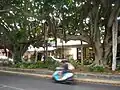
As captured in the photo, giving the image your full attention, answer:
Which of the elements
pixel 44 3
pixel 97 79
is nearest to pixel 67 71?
pixel 97 79

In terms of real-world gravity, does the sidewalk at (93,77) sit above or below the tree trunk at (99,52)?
below

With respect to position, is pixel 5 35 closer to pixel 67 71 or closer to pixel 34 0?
pixel 34 0

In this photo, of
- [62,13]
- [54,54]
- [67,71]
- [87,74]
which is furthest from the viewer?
[54,54]

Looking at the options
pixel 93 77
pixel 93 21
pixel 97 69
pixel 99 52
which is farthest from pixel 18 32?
pixel 93 77

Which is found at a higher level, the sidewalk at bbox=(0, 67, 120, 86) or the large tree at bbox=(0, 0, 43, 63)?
the large tree at bbox=(0, 0, 43, 63)

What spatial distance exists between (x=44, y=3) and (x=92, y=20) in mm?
5028

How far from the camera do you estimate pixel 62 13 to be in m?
25.3

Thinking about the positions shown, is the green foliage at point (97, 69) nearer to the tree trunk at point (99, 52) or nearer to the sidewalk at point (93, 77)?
the sidewalk at point (93, 77)

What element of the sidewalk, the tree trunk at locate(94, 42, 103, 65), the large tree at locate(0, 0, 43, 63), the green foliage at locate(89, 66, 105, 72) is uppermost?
the large tree at locate(0, 0, 43, 63)

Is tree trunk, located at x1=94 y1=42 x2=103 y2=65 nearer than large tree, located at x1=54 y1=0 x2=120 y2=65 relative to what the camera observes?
No

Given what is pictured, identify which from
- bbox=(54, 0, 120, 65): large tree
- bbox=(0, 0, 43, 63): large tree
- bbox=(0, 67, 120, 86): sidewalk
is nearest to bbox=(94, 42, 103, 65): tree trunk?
bbox=(54, 0, 120, 65): large tree

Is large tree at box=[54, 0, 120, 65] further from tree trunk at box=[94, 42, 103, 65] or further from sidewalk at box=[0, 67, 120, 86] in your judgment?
sidewalk at box=[0, 67, 120, 86]

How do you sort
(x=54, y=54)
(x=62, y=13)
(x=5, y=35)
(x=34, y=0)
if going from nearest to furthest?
(x=34, y=0)
(x=62, y=13)
(x=5, y=35)
(x=54, y=54)

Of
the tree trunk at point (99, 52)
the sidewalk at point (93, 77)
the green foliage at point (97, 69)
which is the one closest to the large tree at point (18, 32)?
the sidewalk at point (93, 77)
